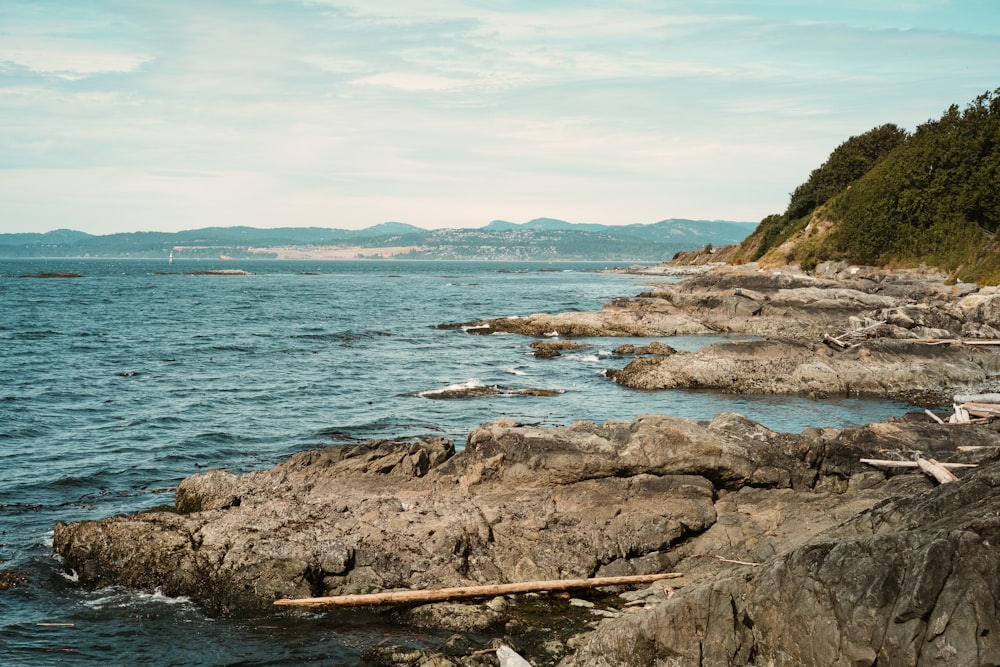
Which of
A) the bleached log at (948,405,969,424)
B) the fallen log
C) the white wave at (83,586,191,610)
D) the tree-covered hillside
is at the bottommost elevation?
the white wave at (83,586,191,610)

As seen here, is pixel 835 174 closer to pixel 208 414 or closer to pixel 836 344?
pixel 836 344

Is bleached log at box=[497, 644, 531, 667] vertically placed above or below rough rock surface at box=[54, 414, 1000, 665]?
below

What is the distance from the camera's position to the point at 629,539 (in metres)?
13.1

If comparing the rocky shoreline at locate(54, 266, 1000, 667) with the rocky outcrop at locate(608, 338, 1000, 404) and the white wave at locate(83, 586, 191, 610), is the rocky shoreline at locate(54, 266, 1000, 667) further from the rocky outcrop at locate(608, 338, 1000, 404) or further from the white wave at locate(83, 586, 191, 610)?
the rocky outcrop at locate(608, 338, 1000, 404)

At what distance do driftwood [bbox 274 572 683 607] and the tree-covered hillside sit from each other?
46.3m

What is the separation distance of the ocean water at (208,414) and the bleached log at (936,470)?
26.1ft

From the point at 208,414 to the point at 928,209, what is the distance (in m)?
58.2

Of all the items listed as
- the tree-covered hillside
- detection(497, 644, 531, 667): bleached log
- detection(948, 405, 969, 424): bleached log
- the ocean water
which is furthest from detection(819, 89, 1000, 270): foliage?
detection(497, 644, 531, 667): bleached log

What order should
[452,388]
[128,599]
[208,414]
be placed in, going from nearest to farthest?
1. [128,599]
2. [208,414]
3. [452,388]

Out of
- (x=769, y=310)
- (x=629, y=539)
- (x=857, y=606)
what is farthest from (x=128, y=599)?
(x=769, y=310)

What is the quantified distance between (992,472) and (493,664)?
6.40 metres

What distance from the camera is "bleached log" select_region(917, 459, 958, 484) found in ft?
40.3

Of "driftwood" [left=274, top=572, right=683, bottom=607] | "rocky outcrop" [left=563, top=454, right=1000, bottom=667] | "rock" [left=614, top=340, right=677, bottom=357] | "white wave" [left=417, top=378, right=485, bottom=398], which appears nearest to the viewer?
"rocky outcrop" [left=563, top=454, right=1000, bottom=667]

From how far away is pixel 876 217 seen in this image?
6631 cm
